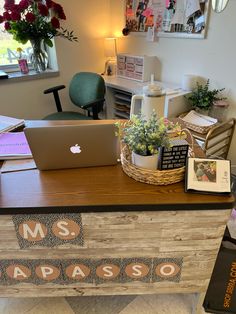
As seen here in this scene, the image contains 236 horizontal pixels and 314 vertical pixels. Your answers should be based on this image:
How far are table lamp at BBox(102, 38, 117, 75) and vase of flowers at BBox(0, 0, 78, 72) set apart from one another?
2.01ft

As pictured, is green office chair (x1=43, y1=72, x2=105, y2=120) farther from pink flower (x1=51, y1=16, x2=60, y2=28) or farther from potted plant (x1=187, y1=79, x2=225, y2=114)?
potted plant (x1=187, y1=79, x2=225, y2=114)

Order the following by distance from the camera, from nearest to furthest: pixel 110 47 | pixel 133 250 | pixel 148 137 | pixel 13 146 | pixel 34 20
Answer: pixel 148 137, pixel 133 250, pixel 13 146, pixel 34 20, pixel 110 47

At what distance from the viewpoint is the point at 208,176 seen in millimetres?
875

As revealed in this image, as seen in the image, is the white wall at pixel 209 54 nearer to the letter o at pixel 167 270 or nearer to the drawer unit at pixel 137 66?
the drawer unit at pixel 137 66

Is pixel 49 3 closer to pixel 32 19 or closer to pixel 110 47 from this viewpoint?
pixel 32 19

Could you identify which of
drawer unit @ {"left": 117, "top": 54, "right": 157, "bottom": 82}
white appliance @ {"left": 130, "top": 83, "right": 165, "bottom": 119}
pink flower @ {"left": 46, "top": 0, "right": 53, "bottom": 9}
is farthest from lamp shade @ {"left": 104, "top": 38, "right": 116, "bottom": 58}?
white appliance @ {"left": 130, "top": 83, "right": 165, "bottom": 119}

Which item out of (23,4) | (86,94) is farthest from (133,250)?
(23,4)

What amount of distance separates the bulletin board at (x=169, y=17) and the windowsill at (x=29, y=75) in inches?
37.6

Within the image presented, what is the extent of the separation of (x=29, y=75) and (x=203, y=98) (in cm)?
166

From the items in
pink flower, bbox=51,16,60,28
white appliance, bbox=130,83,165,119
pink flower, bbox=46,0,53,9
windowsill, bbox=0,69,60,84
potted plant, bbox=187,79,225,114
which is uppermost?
pink flower, bbox=46,0,53,9

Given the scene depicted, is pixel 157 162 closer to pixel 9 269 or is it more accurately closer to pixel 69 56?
pixel 9 269

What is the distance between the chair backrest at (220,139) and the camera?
1.86m

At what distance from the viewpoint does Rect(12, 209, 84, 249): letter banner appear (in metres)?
0.87

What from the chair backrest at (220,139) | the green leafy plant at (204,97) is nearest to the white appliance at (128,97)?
the green leafy plant at (204,97)
